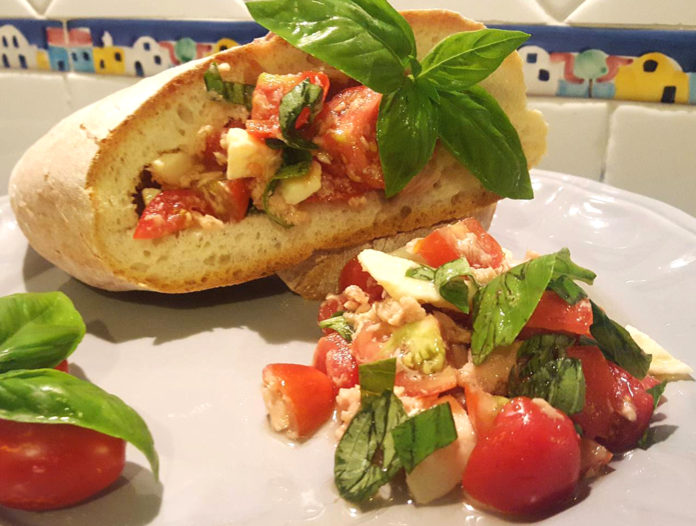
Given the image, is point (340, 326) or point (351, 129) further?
point (351, 129)

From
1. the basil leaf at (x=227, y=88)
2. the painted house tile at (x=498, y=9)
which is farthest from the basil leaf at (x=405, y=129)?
the painted house tile at (x=498, y=9)

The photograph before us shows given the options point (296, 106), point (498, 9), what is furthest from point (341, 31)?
point (498, 9)

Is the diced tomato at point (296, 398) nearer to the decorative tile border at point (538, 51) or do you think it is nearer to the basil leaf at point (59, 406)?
the basil leaf at point (59, 406)

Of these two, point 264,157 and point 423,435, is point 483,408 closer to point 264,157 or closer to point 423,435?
point 423,435

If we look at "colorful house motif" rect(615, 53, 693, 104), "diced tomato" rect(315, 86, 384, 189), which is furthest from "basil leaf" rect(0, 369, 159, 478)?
"colorful house motif" rect(615, 53, 693, 104)

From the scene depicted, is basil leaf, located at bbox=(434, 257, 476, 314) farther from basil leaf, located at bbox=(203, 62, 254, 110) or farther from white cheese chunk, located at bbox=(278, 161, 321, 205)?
basil leaf, located at bbox=(203, 62, 254, 110)
